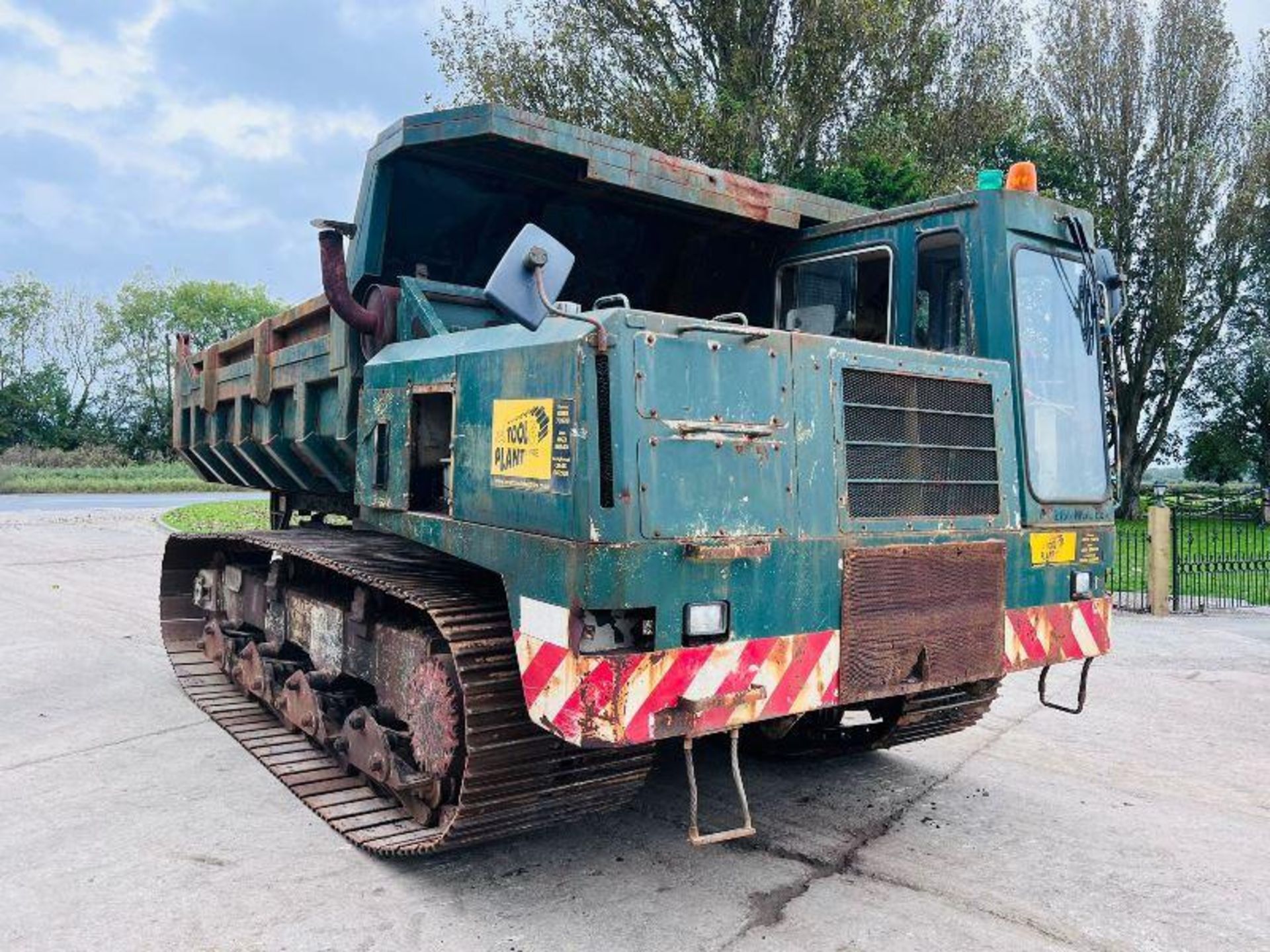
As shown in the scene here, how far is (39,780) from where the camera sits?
15.8 feet

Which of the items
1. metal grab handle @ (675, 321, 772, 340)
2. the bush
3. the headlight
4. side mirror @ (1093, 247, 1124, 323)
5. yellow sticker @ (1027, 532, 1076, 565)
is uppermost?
the bush

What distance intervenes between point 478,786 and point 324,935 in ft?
2.13

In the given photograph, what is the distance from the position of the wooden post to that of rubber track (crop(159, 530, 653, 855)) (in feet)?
29.8

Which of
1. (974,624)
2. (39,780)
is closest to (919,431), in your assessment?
(974,624)

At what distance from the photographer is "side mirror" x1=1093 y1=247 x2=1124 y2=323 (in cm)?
455

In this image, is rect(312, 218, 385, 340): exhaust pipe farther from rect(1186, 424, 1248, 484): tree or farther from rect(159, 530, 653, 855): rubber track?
rect(1186, 424, 1248, 484): tree

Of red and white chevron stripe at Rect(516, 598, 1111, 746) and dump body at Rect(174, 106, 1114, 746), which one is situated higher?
dump body at Rect(174, 106, 1114, 746)

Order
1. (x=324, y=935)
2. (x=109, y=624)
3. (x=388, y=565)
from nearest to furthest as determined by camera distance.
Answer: (x=324, y=935) < (x=388, y=565) < (x=109, y=624)

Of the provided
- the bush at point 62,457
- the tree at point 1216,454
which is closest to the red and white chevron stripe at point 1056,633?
the tree at point 1216,454

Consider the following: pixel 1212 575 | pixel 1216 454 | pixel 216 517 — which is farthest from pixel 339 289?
pixel 1216 454

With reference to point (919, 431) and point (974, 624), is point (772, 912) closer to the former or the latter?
point (974, 624)

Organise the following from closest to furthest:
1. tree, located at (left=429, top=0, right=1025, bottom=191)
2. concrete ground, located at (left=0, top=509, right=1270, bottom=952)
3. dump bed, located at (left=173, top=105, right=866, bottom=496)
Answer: concrete ground, located at (left=0, top=509, right=1270, bottom=952)
dump bed, located at (left=173, top=105, right=866, bottom=496)
tree, located at (left=429, top=0, right=1025, bottom=191)

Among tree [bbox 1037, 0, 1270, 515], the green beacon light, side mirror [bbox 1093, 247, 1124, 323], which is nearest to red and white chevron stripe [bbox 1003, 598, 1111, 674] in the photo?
side mirror [bbox 1093, 247, 1124, 323]

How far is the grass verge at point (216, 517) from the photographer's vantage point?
59.2 ft
